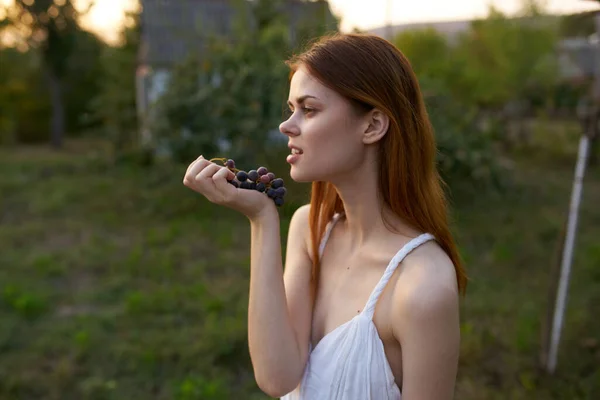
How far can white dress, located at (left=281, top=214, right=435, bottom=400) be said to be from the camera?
146 centimetres

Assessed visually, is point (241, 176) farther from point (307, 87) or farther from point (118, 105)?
point (118, 105)

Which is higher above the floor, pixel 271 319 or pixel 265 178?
pixel 265 178

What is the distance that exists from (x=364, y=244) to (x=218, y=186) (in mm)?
457

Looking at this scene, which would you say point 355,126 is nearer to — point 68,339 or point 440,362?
point 440,362

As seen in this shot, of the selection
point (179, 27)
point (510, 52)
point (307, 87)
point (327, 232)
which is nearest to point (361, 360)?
point (327, 232)

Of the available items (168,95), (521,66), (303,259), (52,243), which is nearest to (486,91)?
(521,66)

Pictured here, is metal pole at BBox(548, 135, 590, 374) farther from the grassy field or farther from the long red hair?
the long red hair

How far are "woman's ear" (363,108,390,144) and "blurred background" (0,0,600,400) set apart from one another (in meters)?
0.43

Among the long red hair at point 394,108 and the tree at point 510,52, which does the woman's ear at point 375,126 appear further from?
the tree at point 510,52

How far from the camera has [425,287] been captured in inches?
54.7

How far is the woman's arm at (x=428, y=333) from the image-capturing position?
54.0 inches

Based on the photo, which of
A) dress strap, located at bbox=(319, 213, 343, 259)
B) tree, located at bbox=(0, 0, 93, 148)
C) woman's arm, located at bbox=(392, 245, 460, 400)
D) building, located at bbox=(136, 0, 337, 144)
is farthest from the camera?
tree, located at bbox=(0, 0, 93, 148)

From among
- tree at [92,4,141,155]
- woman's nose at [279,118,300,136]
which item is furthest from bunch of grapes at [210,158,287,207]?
tree at [92,4,141,155]

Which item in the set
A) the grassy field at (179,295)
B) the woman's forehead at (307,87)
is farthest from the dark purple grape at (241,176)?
the grassy field at (179,295)
